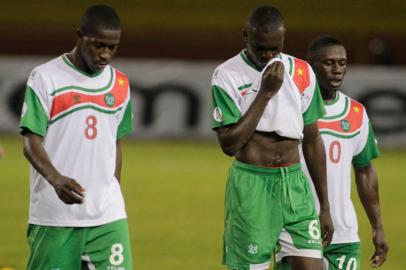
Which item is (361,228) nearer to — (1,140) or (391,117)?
(391,117)

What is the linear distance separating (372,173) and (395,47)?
18.1m

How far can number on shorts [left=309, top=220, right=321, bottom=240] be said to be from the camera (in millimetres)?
5449

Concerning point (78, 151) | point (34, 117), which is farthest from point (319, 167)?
point (34, 117)

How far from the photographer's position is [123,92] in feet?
17.8

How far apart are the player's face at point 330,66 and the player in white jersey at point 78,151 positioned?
1593 mm

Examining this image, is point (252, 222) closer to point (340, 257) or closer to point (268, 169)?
point (268, 169)

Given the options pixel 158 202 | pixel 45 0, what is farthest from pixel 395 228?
pixel 45 0

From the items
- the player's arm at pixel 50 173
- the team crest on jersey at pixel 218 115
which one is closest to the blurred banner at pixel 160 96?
the team crest on jersey at pixel 218 115

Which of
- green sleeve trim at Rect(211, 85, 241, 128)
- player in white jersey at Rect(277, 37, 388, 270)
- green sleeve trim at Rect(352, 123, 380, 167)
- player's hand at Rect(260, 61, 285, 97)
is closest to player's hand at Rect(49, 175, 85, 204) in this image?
green sleeve trim at Rect(211, 85, 241, 128)

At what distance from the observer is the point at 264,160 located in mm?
5473

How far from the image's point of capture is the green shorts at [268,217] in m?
5.41

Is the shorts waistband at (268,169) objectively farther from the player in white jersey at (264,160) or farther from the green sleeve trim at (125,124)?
the green sleeve trim at (125,124)

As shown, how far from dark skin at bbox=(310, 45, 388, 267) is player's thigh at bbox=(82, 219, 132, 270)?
5.79ft

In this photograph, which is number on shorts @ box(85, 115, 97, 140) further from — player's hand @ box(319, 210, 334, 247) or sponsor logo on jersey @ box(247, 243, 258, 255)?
player's hand @ box(319, 210, 334, 247)
